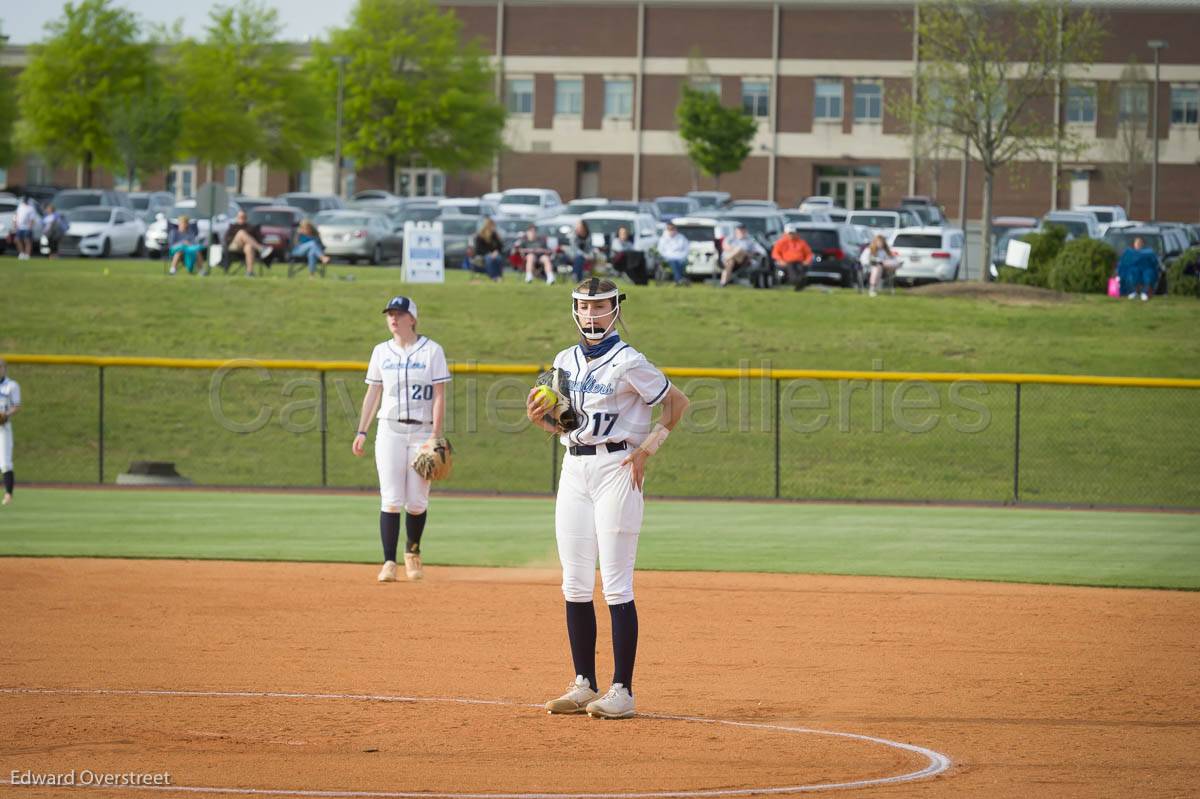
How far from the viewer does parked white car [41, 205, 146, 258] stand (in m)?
42.5

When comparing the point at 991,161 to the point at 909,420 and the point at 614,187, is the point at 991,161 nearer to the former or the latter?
the point at 909,420

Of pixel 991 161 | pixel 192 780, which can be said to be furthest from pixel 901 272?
pixel 192 780

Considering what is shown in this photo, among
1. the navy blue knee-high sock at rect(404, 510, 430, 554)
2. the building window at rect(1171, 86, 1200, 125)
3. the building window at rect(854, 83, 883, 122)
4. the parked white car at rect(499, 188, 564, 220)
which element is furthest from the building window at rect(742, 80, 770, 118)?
the navy blue knee-high sock at rect(404, 510, 430, 554)

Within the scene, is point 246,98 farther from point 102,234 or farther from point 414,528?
point 414,528

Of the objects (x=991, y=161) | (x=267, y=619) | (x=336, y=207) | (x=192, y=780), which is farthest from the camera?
(x=336, y=207)

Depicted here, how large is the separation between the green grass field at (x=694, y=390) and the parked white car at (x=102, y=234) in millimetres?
9418

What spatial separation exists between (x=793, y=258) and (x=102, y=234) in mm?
19160

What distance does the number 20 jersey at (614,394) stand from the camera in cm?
802

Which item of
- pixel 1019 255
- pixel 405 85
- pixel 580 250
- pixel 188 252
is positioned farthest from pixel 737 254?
pixel 405 85

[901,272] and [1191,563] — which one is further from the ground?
[901,272]

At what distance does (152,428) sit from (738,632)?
16.3m

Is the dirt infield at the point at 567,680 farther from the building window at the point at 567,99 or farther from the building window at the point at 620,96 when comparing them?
the building window at the point at 567,99

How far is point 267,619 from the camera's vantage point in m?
11.2

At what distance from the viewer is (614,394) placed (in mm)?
8031
